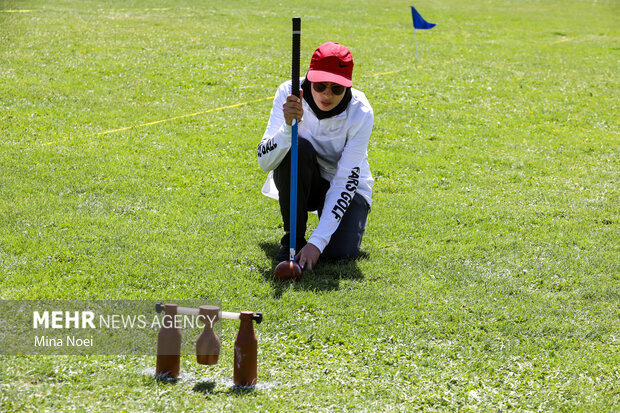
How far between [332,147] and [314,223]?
3.45 feet

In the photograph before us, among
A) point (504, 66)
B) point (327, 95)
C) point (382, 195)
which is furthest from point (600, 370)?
point (504, 66)

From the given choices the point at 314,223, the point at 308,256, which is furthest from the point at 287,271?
the point at 314,223

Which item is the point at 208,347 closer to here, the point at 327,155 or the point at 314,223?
the point at 327,155

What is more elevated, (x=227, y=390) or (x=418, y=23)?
(x=418, y=23)

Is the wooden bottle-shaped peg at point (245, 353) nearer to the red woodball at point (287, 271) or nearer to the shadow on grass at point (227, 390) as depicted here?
the shadow on grass at point (227, 390)

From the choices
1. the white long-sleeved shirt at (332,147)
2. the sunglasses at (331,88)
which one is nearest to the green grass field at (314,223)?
the white long-sleeved shirt at (332,147)

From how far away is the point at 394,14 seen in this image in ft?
78.3

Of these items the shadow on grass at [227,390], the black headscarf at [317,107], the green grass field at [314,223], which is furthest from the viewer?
the black headscarf at [317,107]

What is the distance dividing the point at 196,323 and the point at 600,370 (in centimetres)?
251

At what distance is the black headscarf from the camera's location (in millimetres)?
5949

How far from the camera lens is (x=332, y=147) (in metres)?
6.18

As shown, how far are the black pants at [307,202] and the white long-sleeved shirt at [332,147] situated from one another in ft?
0.30

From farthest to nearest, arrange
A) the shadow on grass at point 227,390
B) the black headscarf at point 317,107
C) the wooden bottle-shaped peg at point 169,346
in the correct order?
the black headscarf at point 317,107, the shadow on grass at point 227,390, the wooden bottle-shaped peg at point 169,346

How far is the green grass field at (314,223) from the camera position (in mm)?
4309
